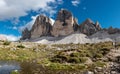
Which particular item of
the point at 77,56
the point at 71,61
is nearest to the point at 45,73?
the point at 71,61

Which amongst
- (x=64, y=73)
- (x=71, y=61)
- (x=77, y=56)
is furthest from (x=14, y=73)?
(x=77, y=56)

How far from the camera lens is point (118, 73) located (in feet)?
123

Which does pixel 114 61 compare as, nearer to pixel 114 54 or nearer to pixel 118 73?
pixel 114 54

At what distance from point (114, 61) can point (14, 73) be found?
30866 mm

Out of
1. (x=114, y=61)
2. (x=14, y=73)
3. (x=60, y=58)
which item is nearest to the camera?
(x=14, y=73)

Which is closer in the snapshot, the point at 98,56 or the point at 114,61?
the point at 114,61

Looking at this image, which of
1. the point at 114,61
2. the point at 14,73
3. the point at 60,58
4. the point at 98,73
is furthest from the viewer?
the point at 60,58

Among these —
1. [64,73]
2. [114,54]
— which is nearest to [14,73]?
[64,73]

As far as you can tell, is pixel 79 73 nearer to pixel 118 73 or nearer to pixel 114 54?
pixel 118 73

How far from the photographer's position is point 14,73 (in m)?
35.4

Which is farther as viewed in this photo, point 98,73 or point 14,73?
point 98,73

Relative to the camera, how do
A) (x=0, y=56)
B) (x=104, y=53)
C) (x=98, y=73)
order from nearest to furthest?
(x=98, y=73) < (x=104, y=53) < (x=0, y=56)

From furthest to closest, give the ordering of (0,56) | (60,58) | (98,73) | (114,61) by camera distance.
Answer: (0,56), (60,58), (114,61), (98,73)

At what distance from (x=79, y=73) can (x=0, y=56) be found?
4301 cm
